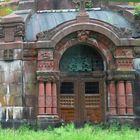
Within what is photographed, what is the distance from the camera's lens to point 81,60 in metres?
12.7

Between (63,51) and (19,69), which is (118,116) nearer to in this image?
(63,51)

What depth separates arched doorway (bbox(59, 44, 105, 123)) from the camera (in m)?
12.1

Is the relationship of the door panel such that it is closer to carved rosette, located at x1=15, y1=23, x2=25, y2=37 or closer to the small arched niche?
the small arched niche

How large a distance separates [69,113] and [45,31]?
3148 mm

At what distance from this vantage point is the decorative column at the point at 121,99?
457 inches

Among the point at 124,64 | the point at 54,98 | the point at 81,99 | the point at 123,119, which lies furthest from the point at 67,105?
the point at 124,64

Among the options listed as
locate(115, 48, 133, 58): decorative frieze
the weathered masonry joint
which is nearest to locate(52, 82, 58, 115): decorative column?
the weathered masonry joint

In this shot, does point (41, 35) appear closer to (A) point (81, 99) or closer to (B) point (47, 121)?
(A) point (81, 99)

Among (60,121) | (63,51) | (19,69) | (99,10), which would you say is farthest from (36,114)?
(99,10)

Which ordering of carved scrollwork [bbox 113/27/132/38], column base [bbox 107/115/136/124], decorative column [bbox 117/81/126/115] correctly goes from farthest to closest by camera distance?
carved scrollwork [bbox 113/27/132/38]
decorative column [bbox 117/81/126/115]
column base [bbox 107/115/136/124]

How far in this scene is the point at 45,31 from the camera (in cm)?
1191

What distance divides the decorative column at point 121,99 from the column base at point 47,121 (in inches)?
87.6

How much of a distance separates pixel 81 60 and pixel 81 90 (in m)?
1.24

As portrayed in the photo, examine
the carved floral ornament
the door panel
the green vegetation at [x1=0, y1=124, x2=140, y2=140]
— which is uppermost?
the carved floral ornament
